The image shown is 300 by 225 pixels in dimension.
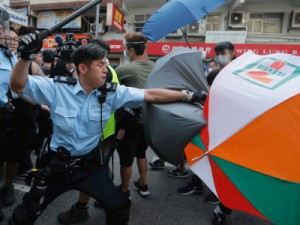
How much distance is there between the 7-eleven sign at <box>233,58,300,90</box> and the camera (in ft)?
4.99

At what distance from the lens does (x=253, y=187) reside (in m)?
1.43

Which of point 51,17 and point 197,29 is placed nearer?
point 197,29

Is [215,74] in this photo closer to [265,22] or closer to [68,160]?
[68,160]

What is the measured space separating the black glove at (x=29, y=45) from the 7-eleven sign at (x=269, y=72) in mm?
1278

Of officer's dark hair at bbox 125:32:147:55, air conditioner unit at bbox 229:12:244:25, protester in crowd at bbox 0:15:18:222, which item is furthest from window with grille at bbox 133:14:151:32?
protester in crowd at bbox 0:15:18:222

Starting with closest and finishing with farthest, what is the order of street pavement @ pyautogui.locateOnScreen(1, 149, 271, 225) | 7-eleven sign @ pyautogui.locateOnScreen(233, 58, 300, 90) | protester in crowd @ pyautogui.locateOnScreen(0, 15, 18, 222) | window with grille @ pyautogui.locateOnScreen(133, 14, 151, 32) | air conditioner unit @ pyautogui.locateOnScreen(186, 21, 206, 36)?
7-eleven sign @ pyautogui.locateOnScreen(233, 58, 300, 90), protester in crowd @ pyautogui.locateOnScreen(0, 15, 18, 222), street pavement @ pyautogui.locateOnScreen(1, 149, 271, 225), air conditioner unit @ pyautogui.locateOnScreen(186, 21, 206, 36), window with grille @ pyautogui.locateOnScreen(133, 14, 151, 32)

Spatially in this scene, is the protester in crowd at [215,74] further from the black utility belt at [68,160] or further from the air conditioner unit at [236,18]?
the air conditioner unit at [236,18]

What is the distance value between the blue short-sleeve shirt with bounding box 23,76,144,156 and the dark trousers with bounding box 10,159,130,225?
7.3 inches

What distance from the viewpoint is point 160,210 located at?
2.82m

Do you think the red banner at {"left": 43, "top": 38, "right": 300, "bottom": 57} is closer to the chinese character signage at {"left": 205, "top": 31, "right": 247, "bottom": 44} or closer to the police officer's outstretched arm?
the chinese character signage at {"left": 205, "top": 31, "right": 247, "bottom": 44}

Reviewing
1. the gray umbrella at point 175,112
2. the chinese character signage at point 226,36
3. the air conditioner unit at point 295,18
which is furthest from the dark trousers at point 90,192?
the air conditioner unit at point 295,18

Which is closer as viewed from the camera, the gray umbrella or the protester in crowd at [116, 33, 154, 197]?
the gray umbrella

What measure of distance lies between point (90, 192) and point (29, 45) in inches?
43.2

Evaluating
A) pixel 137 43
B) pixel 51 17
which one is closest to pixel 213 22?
pixel 51 17
